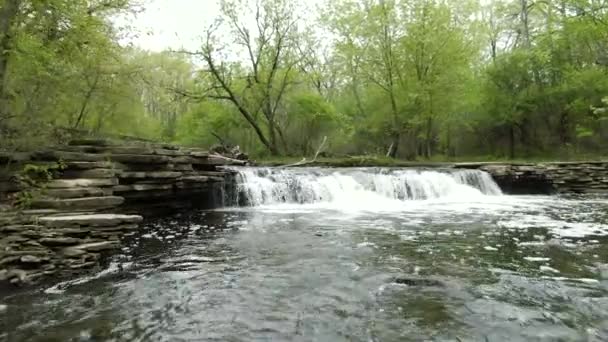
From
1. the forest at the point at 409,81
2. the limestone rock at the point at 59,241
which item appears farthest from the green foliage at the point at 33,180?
the forest at the point at 409,81

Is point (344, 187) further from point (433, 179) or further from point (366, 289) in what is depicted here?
point (366, 289)

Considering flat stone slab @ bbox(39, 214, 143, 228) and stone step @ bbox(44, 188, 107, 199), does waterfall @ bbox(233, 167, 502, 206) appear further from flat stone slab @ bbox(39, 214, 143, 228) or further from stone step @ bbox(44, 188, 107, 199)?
flat stone slab @ bbox(39, 214, 143, 228)

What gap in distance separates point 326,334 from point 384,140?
3065 cm

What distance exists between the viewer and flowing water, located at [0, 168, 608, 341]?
152 inches

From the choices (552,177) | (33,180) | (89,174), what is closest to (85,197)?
(33,180)

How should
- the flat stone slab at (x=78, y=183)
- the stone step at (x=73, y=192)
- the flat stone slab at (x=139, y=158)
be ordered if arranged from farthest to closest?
the flat stone slab at (x=139, y=158)
the flat stone slab at (x=78, y=183)
the stone step at (x=73, y=192)

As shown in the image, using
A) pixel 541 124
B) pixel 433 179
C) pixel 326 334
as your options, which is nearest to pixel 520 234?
pixel 326 334

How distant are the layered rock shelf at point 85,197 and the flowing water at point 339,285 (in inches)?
16.7

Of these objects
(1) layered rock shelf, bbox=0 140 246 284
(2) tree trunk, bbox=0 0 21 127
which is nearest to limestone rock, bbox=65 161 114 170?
(1) layered rock shelf, bbox=0 140 246 284

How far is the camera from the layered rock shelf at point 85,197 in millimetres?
5391

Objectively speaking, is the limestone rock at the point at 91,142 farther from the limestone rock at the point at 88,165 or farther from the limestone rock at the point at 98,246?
the limestone rock at the point at 98,246

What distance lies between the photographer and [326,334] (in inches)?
150

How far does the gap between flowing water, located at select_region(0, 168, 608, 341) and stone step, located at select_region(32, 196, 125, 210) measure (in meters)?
0.82

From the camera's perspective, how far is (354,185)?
1534 centimetres
